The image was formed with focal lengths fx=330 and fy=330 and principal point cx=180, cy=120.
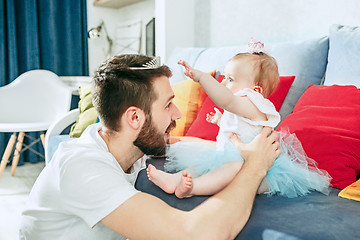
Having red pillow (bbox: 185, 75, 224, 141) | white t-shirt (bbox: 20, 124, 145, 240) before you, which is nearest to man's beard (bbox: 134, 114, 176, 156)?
white t-shirt (bbox: 20, 124, 145, 240)

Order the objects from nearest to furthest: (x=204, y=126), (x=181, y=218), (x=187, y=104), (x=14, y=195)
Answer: (x=181, y=218) → (x=204, y=126) → (x=187, y=104) → (x=14, y=195)

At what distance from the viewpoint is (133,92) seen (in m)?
0.98

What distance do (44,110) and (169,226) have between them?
2.78 m

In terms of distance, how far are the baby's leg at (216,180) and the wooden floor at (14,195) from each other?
4.33ft

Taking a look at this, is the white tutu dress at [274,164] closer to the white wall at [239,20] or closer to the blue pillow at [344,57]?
the blue pillow at [344,57]

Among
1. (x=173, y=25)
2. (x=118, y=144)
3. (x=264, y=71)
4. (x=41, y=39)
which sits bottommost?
(x=118, y=144)

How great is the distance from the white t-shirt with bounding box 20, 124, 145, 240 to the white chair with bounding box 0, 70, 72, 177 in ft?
6.91

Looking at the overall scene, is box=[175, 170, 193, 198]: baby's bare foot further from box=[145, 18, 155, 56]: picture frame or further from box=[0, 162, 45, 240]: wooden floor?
box=[145, 18, 155, 56]: picture frame

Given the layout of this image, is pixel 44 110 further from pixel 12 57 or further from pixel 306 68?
pixel 306 68

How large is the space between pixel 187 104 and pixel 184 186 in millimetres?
1056

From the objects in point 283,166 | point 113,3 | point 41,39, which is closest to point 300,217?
point 283,166

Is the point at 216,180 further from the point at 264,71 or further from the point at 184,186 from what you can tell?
the point at 264,71

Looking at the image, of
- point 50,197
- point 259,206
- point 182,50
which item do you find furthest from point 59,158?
point 182,50

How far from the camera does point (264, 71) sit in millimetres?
1310
